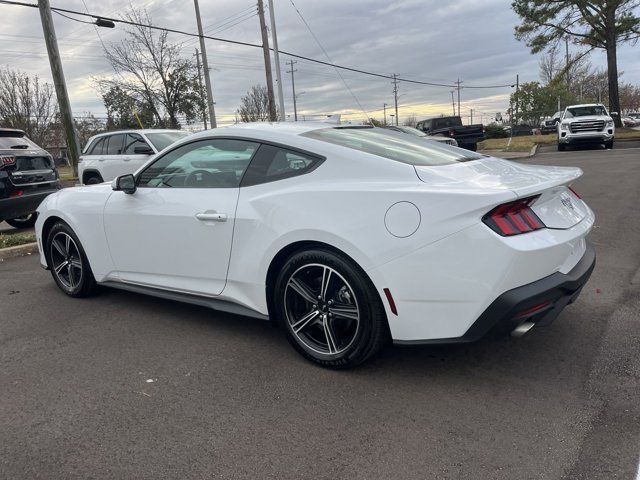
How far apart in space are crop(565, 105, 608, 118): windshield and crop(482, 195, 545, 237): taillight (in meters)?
21.0

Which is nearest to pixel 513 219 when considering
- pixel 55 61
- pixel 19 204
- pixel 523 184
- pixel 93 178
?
pixel 523 184

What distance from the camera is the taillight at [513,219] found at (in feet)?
8.36

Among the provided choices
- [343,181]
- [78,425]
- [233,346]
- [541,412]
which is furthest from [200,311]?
[541,412]

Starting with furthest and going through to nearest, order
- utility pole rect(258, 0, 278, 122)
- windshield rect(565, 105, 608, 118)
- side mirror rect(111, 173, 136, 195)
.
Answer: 1. utility pole rect(258, 0, 278, 122)
2. windshield rect(565, 105, 608, 118)
3. side mirror rect(111, 173, 136, 195)

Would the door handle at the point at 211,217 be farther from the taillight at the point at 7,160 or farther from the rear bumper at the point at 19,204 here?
the taillight at the point at 7,160

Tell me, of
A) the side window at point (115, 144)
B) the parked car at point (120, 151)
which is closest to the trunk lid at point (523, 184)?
the parked car at point (120, 151)

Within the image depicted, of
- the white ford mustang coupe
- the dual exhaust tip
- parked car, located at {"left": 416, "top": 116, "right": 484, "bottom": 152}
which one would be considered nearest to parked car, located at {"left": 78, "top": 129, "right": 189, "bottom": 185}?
the white ford mustang coupe

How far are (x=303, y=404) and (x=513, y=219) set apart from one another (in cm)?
151

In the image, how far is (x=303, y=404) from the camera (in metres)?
2.80

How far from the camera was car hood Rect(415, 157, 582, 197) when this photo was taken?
2.71 metres

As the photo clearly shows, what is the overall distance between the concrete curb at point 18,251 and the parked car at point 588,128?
19.8m

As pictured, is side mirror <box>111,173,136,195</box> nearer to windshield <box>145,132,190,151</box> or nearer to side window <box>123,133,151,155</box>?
windshield <box>145,132,190,151</box>

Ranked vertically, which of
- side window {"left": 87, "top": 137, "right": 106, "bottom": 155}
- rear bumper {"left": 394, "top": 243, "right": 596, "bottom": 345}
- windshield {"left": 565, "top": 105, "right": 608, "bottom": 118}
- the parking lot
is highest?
side window {"left": 87, "top": 137, "right": 106, "bottom": 155}

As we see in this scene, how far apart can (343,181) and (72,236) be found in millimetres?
2907
